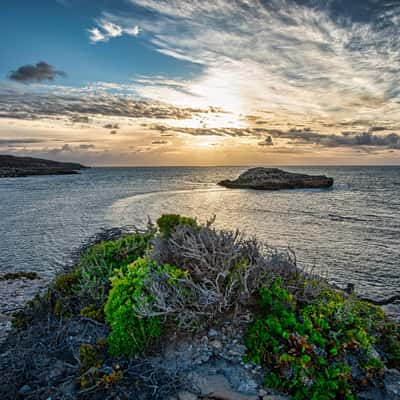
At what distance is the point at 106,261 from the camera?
24.4 ft

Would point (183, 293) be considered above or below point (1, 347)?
above

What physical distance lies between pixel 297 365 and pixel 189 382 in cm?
140

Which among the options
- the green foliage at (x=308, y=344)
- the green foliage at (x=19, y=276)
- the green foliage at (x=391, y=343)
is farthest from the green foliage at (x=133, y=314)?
the green foliage at (x=19, y=276)

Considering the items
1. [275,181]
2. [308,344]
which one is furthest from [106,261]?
[275,181]

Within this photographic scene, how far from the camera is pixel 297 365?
4.08m

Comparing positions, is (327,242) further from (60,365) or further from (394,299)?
(60,365)

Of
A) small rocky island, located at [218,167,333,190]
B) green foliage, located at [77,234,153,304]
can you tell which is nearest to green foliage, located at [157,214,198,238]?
green foliage, located at [77,234,153,304]

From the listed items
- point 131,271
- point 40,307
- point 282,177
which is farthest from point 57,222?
point 282,177

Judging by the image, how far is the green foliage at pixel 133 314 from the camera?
466 centimetres

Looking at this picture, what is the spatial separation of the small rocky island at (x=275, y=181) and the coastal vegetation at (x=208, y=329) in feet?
178

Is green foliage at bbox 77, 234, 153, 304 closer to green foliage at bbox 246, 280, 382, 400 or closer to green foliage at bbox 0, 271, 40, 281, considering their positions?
green foliage at bbox 246, 280, 382, 400

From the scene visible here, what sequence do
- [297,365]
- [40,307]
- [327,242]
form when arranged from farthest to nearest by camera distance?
1. [327,242]
2. [40,307]
3. [297,365]

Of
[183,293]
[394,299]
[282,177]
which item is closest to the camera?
[183,293]

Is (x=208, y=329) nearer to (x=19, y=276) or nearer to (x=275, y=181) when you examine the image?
(x=19, y=276)
